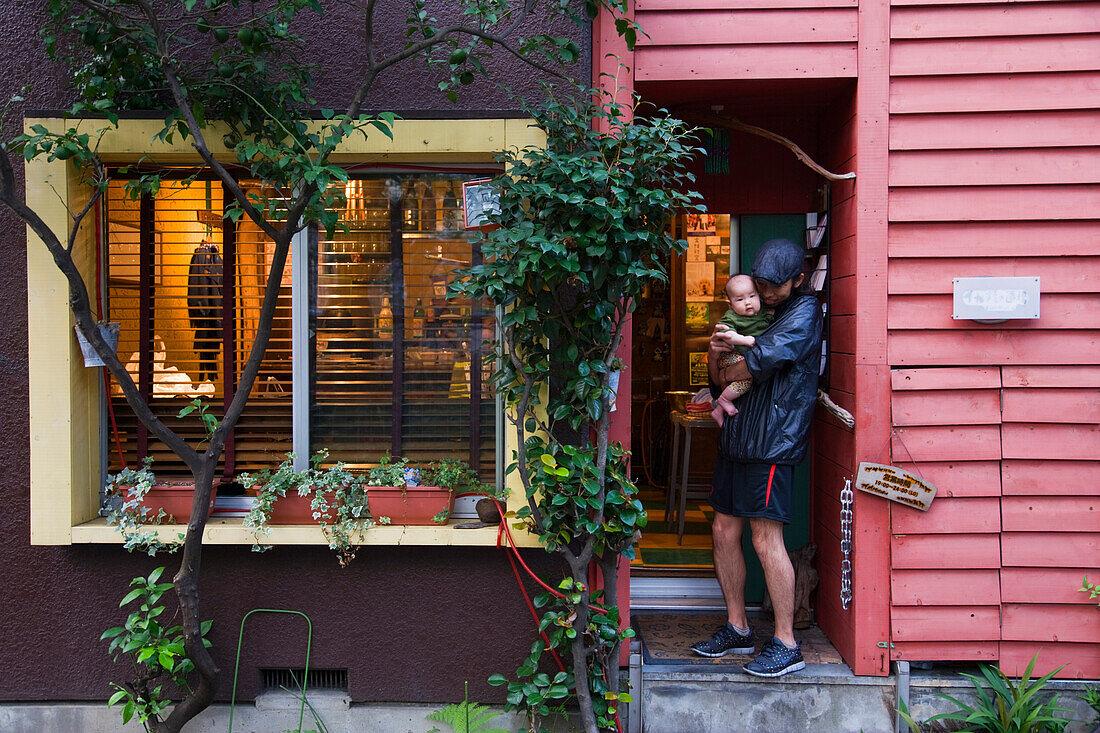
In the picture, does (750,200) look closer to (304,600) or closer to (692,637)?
(692,637)

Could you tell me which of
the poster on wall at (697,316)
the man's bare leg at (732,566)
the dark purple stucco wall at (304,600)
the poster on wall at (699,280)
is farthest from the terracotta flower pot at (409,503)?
the poster on wall at (697,316)

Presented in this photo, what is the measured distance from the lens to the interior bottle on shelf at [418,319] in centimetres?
399

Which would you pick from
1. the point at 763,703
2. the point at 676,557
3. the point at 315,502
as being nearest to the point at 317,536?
the point at 315,502

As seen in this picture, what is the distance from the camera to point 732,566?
396 centimetres

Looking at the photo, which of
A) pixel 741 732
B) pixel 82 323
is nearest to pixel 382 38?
pixel 82 323

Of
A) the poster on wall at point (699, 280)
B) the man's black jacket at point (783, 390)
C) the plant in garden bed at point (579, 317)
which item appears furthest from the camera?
the poster on wall at point (699, 280)

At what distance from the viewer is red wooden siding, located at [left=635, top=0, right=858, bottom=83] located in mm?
3688

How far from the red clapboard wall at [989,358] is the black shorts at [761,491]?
20.7 inches

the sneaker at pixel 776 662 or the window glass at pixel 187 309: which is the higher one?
the window glass at pixel 187 309

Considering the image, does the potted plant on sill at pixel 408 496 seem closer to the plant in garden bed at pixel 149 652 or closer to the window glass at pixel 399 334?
the window glass at pixel 399 334

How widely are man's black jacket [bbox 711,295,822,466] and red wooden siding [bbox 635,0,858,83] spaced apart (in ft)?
3.87

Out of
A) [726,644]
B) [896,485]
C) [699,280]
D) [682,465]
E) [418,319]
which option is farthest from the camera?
[699,280]

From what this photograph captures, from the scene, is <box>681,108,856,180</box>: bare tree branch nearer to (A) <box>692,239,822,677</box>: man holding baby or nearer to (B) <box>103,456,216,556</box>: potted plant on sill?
(A) <box>692,239,822,677</box>: man holding baby

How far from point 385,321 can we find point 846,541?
269 cm
